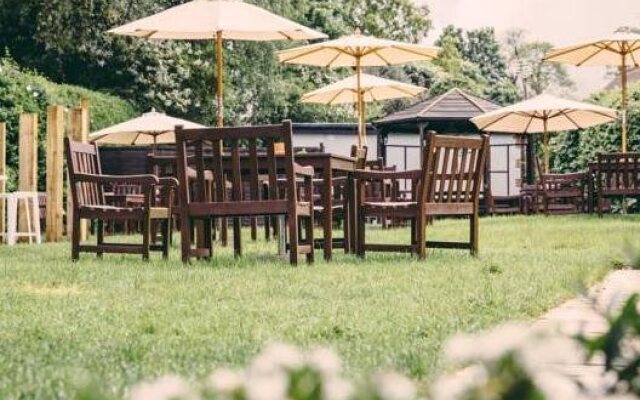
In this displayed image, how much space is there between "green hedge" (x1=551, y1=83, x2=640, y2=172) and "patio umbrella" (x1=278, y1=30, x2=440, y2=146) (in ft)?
17.8

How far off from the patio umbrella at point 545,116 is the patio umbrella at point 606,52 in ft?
2.12

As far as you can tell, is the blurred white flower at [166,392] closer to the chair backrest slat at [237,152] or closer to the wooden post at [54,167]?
the chair backrest slat at [237,152]

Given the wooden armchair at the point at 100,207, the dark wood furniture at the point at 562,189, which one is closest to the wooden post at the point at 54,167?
the wooden armchair at the point at 100,207

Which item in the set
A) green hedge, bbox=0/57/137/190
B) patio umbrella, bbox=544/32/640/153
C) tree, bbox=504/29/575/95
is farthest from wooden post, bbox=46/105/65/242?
tree, bbox=504/29/575/95

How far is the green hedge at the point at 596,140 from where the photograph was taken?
19.4m

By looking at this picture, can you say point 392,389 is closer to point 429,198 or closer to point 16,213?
point 429,198

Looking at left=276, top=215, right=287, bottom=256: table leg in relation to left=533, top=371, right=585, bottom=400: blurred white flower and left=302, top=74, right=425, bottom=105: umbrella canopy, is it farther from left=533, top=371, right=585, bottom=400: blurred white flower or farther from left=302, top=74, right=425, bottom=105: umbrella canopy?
left=302, top=74, right=425, bottom=105: umbrella canopy

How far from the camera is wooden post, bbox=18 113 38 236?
12.0m

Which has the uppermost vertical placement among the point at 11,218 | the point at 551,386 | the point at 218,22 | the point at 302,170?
the point at 218,22

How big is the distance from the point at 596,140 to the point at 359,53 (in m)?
8.73

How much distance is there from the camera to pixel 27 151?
39.3ft

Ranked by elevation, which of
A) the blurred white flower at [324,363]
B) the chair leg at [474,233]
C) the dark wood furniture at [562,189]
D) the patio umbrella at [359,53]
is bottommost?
the dark wood furniture at [562,189]

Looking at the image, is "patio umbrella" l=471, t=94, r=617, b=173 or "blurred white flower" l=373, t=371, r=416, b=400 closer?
"blurred white flower" l=373, t=371, r=416, b=400

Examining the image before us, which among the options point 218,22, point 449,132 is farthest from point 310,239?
point 449,132
